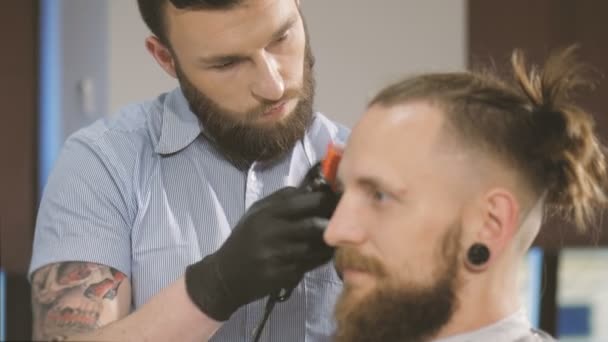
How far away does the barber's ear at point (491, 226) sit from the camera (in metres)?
1.57

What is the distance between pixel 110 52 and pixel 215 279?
1.51 meters

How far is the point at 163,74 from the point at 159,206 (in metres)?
1.27

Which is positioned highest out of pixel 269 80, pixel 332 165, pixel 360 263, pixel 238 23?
pixel 238 23

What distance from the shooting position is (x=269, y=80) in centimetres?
182

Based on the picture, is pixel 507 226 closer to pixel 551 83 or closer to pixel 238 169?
pixel 551 83

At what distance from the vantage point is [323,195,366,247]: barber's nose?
1578 mm

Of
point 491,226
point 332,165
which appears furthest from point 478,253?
point 332,165

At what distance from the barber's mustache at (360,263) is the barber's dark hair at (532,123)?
0.23 metres

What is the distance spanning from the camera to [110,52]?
2.99 m

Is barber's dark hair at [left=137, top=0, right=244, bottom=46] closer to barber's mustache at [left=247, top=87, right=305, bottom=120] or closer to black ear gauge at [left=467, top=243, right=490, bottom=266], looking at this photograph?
barber's mustache at [left=247, top=87, right=305, bottom=120]

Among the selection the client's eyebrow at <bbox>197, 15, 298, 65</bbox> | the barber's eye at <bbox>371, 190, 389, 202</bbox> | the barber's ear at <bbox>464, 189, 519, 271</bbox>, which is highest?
the client's eyebrow at <bbox>197, 15, 298, 65</bbox>

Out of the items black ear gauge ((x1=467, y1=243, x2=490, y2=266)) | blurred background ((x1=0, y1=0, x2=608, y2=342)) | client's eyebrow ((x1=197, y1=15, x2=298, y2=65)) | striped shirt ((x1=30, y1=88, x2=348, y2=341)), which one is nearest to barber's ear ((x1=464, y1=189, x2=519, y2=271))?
black ear gauge ((x1=467, y1=243, x2=490, y2=266))

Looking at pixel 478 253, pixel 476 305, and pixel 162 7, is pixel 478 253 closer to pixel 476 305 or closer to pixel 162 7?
pixel 476 305

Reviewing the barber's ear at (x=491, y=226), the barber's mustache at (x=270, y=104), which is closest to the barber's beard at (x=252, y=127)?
the barber's mustache at (x=270, y=104)
